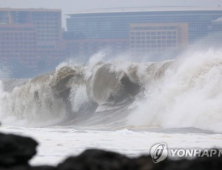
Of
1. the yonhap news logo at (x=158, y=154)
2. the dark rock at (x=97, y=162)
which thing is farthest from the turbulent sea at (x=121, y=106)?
the dark rock at (x=97, y=162)

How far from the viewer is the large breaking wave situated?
79.7 feet

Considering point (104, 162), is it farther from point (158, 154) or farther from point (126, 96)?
point (126, 96)

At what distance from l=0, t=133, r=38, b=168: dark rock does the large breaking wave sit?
1307cm

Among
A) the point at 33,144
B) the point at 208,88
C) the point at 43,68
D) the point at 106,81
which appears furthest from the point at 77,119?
the point at 43,68

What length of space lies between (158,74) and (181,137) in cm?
1503

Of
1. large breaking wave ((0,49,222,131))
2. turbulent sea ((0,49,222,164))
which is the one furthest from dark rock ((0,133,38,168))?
large breaking wave ((0,49,222,131))

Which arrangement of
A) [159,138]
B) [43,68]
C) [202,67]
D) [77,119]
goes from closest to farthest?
[159,138]
[202,67]
[77,119]
[43,68]

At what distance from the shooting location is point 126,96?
32.6 meters

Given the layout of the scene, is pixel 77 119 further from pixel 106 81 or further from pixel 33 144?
pixel 33 144

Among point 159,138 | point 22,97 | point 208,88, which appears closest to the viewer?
point 159,138

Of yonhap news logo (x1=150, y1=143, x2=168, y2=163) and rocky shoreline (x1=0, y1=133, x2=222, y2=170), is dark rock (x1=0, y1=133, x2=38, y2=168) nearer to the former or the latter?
rocky shoreline (x1=0, y1=133, x2=222, y2=170)

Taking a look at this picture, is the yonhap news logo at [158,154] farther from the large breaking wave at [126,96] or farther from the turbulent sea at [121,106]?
the large breaking wave at [126,96]

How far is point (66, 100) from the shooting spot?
35625 mm

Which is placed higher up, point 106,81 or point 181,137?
point 106,81
